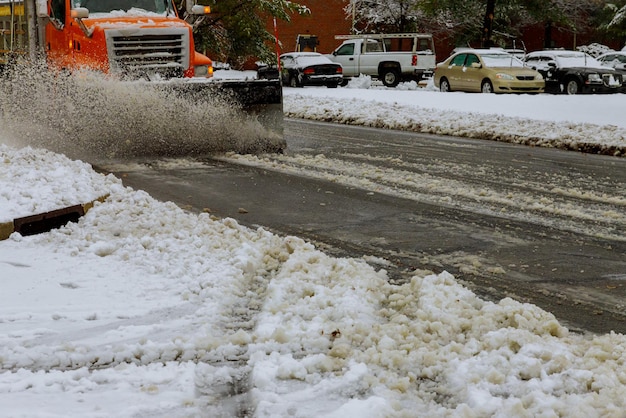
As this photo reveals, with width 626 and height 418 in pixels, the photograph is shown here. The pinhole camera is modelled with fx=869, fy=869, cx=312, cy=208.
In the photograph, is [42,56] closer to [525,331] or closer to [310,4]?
[525,331]

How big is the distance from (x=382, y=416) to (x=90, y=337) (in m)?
1.68

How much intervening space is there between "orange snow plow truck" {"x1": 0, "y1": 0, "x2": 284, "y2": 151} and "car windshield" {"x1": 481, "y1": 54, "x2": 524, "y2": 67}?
47.1 feet

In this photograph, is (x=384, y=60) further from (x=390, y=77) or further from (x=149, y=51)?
(x=149, y=51)

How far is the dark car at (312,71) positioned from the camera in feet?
105

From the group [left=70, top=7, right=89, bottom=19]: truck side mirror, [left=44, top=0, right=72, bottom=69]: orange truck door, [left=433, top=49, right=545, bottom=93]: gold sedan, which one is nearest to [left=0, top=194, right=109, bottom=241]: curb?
[left=70, top=7, right=89, bottom=19]: truck side mirror

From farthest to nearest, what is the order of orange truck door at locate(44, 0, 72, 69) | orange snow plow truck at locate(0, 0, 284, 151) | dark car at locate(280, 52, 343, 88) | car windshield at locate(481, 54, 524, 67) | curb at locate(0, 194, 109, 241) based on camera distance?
dark car at locate(280, 52, 343, 88), car windshield at locate(481, 54, 524, 67), orange truck door at locate(44, 0, 72, 69), orange snow plow truck at locate(0, 0, 284, 151), curb at locate(0, 194, 109, 241)

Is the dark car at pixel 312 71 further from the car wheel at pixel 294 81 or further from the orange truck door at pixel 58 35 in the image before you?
the orange truck door at pixel 58 35

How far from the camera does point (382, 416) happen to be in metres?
3.27

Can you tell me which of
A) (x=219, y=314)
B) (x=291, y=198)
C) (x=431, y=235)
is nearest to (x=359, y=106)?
(x=291, y=198)

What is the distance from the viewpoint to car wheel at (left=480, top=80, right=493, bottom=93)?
25.1m

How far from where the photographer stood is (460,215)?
7.34 m

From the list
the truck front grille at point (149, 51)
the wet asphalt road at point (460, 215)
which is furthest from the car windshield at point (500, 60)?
the truck front grille at point (149, 51)

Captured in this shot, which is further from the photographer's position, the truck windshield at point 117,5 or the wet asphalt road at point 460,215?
the truck windshield at point 117,5

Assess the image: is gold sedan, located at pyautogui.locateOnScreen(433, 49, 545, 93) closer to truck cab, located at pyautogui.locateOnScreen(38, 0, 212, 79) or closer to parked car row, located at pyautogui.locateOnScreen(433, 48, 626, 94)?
parked car row, located at pyautogui.locateOnScreen(433, 48, 626, 94)
